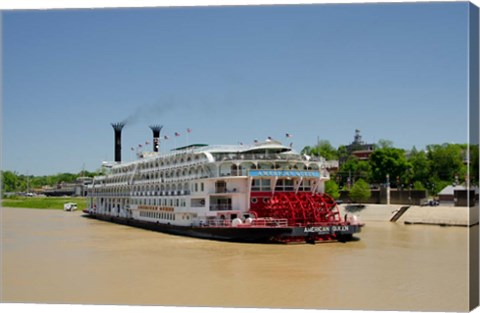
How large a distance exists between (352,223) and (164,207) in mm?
12446

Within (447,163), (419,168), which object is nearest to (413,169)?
(419,168)

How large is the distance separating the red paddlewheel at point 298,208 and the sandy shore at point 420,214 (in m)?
13.1

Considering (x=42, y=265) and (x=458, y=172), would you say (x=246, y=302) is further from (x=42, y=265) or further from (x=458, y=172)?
(x=458, y=172)

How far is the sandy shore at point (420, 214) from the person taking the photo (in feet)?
133

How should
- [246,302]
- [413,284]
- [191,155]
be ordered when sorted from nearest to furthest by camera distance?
[246,302] → [413,284] → [191,155]

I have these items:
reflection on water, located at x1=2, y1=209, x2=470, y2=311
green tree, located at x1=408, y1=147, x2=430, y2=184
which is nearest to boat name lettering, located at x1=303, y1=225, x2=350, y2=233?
reflection on water, located at x1=2, y1=209, x2=470, y2=311

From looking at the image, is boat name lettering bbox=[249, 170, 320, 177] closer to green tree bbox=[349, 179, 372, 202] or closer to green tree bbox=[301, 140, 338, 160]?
green tree bbox=[349, 179, 372, 202]

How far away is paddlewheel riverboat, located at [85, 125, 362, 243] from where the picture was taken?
1110 inches

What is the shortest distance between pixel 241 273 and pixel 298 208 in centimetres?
1013

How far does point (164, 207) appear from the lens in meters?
36.7

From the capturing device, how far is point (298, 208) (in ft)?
96.2

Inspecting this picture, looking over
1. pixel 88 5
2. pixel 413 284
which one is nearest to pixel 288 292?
pixel 413 284

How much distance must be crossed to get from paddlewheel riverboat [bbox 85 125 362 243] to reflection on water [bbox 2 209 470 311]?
1.01 meters

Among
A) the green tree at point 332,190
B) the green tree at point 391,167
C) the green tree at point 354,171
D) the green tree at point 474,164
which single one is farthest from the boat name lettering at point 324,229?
the green tree at point 354,171
